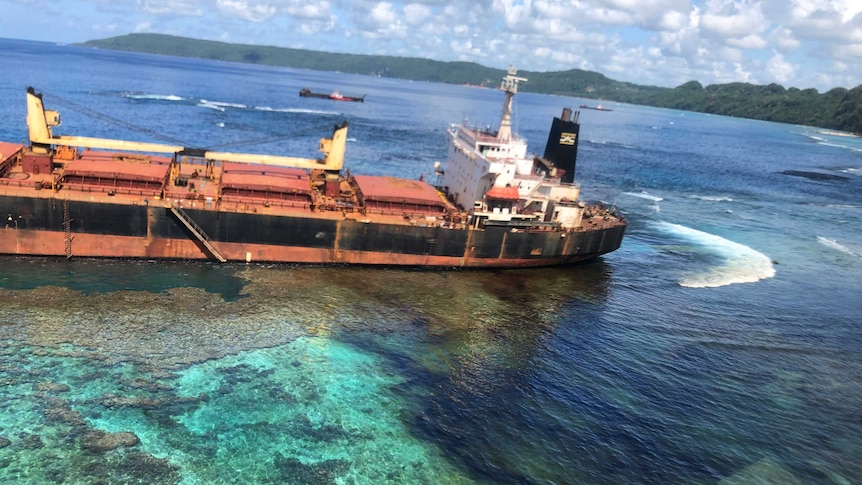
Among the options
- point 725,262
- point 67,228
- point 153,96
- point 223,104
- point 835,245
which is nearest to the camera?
point 67,228

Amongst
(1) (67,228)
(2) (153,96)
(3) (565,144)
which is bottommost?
(1) (67,228)

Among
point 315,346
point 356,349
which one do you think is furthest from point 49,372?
point 356,349

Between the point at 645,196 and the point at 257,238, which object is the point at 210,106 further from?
the point at 257,238

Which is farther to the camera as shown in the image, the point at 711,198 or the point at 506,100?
the point at 711,198

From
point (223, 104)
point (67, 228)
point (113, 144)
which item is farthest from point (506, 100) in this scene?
point (223, 104)

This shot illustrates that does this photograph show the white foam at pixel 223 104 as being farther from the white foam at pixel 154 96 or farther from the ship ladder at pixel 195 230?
the ship ladder at pixel 195 230

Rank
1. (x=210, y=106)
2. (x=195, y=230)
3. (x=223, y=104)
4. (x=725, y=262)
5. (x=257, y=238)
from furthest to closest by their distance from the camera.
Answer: (x=223, y=104)
(x=210, y=106)
(x=725, y=262)
(x=257, y=238)
(x=195, y=230)

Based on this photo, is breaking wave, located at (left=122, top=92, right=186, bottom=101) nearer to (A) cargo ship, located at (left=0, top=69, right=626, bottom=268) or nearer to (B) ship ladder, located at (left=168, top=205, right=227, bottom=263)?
(A) cargo ship, located at (left=0, top=69, right=626, bottom=268)

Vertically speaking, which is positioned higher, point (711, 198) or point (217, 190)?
point (711, 198)
